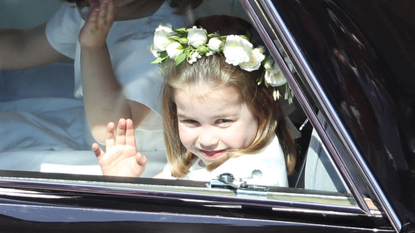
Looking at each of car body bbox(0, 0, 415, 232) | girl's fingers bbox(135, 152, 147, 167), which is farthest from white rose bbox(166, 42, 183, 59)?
car body bbox(0, 0, 415, 232)

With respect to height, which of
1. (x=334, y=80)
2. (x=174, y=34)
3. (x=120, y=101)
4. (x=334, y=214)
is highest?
(x=334, y=80)

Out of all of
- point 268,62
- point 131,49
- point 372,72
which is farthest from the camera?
point 131,49

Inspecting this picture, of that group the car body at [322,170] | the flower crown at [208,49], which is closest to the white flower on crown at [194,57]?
the flower crown at [208,49]

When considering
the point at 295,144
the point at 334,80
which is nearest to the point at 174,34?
the point at 295,144

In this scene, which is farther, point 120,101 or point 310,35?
point 120,101

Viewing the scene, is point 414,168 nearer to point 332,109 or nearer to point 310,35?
point 332,109

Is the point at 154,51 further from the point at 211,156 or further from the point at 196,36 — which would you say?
the point at 211,156

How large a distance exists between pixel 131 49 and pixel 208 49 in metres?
0.24

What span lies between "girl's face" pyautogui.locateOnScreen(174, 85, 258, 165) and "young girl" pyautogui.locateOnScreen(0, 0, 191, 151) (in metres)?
0.12

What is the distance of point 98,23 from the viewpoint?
4.43 feet

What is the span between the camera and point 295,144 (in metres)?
1.23

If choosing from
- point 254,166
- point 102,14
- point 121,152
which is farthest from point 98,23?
point 254,166

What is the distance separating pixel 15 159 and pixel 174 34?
1.90ft

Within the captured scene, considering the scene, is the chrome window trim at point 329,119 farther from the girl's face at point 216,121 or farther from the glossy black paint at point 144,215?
the girl's face at point 216,121
